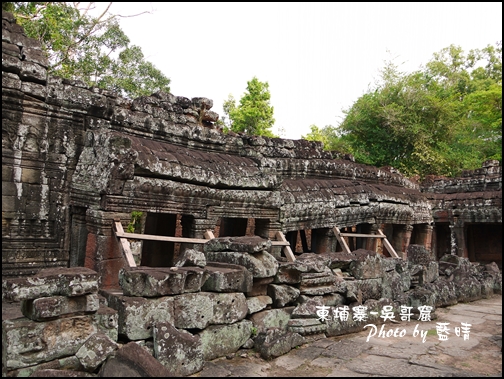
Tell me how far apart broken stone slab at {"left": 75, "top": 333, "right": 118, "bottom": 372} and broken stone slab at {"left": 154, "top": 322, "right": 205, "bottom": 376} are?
46 centimetres

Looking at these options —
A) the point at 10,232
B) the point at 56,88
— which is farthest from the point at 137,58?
the point at 10,232

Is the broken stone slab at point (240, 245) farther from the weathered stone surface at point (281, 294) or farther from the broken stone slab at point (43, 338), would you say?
the broken stone slab at point (43, 338)

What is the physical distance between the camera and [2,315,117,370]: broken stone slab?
11.6 ft

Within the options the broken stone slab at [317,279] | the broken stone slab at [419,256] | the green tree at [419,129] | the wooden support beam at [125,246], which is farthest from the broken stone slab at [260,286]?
the green tree at [419,129]

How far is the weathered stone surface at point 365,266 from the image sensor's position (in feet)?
25.7

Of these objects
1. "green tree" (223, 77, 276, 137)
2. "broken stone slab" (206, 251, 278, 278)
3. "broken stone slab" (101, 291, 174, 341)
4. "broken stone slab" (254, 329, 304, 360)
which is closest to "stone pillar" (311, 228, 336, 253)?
"broken stone slab" (206, 251, 278, 278)

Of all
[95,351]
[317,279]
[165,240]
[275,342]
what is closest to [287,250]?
[317,279]

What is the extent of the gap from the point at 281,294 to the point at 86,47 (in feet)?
54.6

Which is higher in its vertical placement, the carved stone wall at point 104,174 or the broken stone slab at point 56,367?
the carved stone wall at point 104,174

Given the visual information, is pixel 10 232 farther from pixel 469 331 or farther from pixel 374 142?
pixel 374 142

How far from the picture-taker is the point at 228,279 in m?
5.06

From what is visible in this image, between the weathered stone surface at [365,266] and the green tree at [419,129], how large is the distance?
1602 cm

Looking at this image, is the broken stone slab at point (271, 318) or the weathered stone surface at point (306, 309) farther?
the weathered stone surface at point (306, 309)

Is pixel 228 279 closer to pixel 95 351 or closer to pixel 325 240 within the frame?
pixel 95 351
